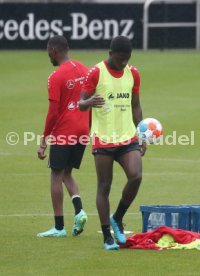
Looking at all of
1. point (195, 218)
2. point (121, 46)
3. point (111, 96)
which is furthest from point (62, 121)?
point (195, 218)

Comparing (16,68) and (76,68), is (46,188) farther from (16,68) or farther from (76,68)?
(16,68)

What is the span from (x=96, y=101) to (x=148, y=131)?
123cm

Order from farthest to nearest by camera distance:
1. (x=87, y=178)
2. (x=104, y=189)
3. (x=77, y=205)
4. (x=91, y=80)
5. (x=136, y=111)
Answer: (x=87, y=178)
(x=77, y=205)
(x=136, y=111)
(x=104, y=189)
(x=91, y=80)

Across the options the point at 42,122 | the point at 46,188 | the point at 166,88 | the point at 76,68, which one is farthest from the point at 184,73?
the point at 76,68

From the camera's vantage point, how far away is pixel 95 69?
12.4 metres

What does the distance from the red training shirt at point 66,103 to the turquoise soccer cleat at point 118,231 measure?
4.40 ft

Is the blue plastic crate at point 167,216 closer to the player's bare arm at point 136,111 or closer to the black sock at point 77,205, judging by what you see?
the player's bare arm at point 136,111

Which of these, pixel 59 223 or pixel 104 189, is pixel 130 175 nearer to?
pixel 104 189

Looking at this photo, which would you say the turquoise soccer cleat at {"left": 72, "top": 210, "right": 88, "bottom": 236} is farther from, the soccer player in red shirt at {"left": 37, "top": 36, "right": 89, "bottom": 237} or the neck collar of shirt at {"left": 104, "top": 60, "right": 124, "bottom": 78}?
the neck collar of shirt at {"left": 104, "top": 60, "right": 124, "bottom": 78}

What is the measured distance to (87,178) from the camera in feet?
62.4

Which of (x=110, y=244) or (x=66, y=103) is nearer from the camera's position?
(x=110, y=244)

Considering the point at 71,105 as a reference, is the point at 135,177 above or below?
below

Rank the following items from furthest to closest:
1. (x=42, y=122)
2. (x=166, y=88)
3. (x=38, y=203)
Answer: (x=166, y=88) < (x=42, y=122) < (x=38, y=203)

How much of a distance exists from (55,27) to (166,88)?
891 centimetres
